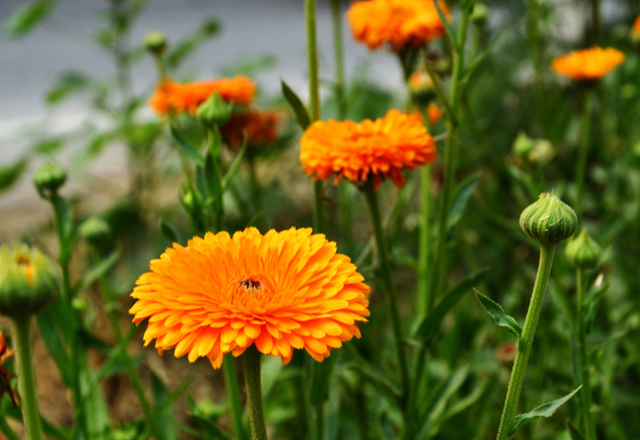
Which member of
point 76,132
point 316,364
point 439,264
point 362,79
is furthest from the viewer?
point 362,79

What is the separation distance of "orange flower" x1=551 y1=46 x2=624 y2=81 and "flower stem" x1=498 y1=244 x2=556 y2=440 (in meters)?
0.71

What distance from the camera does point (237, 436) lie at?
71cm

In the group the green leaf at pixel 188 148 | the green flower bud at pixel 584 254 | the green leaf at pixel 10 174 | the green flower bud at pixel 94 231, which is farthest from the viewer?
the green leaf at pixel 10 174

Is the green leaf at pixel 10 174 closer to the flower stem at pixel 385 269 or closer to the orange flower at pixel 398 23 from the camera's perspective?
the orange flower at pixel 398 23

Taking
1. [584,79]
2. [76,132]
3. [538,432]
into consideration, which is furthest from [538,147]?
[76,132]

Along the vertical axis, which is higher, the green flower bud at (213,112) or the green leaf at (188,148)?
the green flower bud at (213,112)

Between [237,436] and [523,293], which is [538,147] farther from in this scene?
[237,436]

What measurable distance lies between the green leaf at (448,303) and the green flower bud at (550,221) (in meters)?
0.19

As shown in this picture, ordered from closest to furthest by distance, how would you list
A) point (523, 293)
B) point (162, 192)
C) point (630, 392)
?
point (630, 392)
point (523, 293)
point (162, 192)

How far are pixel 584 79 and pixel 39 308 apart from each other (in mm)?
989

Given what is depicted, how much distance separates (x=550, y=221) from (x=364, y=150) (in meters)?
0.22

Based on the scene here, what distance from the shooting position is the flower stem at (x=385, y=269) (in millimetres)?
682

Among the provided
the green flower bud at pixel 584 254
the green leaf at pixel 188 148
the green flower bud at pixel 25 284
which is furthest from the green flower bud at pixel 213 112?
the green flower bud at pixel 584 254

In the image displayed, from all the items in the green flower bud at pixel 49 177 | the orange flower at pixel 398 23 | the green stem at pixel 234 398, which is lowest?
the green stem at pixel 234 398
